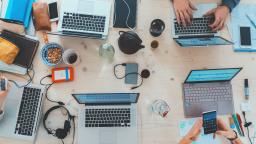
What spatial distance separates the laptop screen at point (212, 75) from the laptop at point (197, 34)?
0.15 metres

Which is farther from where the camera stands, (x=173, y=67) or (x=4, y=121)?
(x=173, y=67)

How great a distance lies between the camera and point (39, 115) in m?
1.57

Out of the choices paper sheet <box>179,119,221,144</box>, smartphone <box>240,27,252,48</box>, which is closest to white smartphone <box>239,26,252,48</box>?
smartphone <box>240,27,252,48</box>

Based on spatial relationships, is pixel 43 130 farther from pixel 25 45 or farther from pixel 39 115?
pixel 25 45

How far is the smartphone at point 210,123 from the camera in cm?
157

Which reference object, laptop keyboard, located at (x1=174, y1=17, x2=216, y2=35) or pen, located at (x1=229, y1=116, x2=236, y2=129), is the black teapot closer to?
laptop keyboard, located at (x1=174, y1=17, x2=216, y2=35)

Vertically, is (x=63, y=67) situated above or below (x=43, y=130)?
above

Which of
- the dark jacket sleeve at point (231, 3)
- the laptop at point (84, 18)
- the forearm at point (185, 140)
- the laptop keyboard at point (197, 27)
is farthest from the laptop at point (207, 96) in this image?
the laptop at point (84, 18)

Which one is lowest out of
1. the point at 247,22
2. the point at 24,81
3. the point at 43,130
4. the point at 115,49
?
the point at 43,130

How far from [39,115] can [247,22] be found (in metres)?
1.17

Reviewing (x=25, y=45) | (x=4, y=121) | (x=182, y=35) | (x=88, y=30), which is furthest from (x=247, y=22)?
(x=4, y=121)

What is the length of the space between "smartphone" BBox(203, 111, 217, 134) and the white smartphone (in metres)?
0.40

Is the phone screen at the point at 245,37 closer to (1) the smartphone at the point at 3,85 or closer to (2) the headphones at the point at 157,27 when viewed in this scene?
(2) the headphones at the point at 157,27

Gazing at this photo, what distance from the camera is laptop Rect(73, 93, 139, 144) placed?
5.15 feet
